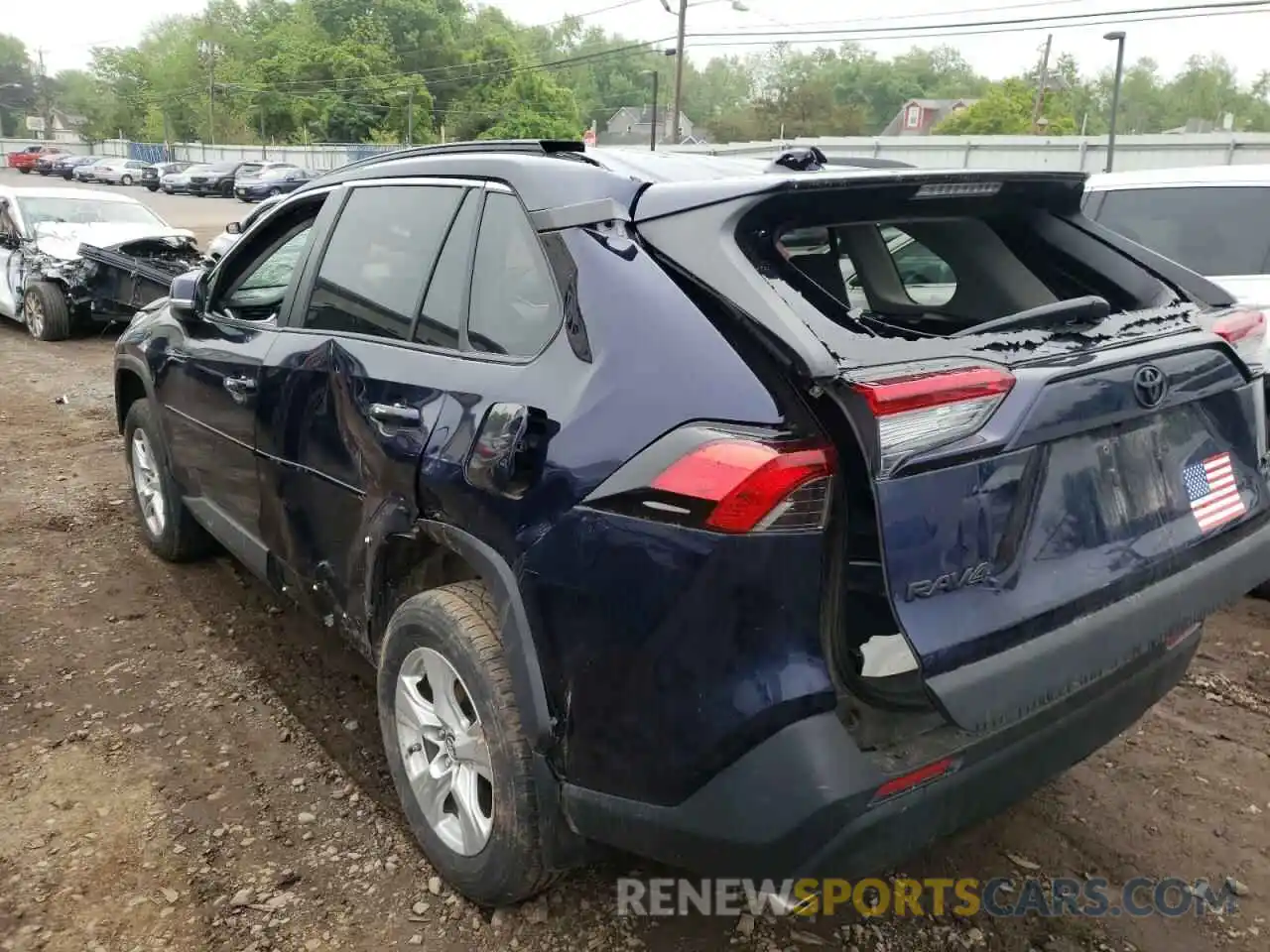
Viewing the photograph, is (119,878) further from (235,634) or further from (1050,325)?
(1050,325)

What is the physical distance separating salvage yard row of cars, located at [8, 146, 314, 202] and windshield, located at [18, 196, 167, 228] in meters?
21.7

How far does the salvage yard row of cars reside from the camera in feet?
132

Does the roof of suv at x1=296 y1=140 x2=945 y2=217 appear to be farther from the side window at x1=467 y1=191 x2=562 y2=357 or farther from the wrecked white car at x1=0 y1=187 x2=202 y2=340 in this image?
the wrecked white car at x1=0 y1=187 x2=202 y2=340

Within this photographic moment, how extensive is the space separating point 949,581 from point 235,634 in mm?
3144

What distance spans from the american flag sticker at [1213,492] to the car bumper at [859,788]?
0.38 feet

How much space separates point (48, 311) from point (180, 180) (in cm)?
3880

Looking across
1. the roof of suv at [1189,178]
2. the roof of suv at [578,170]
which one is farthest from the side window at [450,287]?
the roof of suv at [1189,178]

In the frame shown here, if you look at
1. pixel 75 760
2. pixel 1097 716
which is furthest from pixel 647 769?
pixel 75 760

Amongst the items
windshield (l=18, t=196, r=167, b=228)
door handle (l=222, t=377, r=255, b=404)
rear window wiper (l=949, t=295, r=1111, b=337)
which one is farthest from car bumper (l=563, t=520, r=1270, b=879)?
windshield (l=18, t=196, r=167, b=228)

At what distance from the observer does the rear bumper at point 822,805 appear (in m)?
1.80

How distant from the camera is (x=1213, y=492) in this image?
2.39 meters

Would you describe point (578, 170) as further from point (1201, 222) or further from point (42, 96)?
point (42, 96)

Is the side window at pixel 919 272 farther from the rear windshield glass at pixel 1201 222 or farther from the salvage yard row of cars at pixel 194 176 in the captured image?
the salvage yard row of cars at pixel 194 176

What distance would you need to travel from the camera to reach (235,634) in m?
4.02
